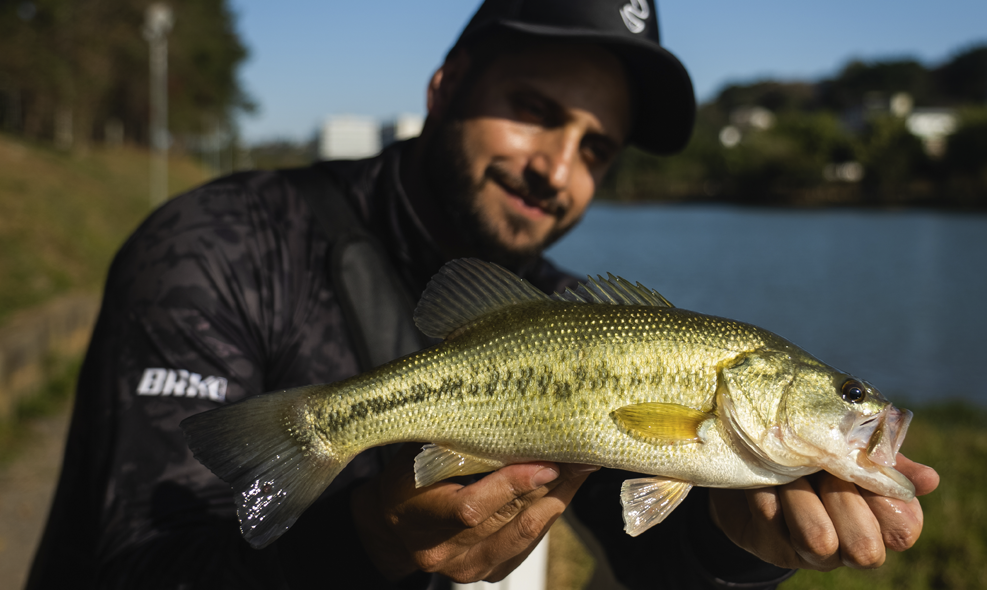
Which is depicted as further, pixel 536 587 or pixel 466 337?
pixel 536 587

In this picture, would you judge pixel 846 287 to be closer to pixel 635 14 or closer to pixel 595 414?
pixel 635 14

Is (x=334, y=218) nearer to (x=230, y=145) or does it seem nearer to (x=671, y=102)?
(x=671, y=102)

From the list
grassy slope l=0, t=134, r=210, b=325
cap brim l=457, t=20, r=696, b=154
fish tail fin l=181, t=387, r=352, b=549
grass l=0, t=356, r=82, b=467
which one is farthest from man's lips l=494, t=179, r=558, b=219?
grassy slope l=0, t=134, r=210, b=325

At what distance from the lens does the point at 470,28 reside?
3262 millimetres

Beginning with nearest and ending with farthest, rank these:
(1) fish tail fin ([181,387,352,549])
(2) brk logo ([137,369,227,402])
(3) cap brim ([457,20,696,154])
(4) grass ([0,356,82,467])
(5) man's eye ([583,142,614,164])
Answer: (1) fish tail fin ([181,387,352,549]) → (2) brk logo ([137,369,227,402]) → (3) cap brim ([457,20,696,154]) → (5) man's eye ([583,142,614,164]) → (4) grass ([0,356,82,467])

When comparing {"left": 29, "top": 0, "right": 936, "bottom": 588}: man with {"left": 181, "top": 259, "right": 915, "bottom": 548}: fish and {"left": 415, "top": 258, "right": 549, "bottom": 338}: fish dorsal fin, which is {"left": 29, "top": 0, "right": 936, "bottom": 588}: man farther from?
{"left": 415, "top": 258, "right": 549, "bottom": 338}: fish dorsal fin

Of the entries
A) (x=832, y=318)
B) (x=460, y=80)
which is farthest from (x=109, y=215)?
(x=832, y=318)

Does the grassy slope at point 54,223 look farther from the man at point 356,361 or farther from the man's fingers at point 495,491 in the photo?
the man's fingers at point 495,491

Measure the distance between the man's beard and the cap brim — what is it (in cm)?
51

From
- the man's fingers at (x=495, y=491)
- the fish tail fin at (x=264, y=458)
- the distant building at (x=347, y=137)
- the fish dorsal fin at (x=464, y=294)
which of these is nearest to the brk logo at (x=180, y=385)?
the fish tail fin at (x=264, y=458)

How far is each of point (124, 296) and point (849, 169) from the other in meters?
92.9

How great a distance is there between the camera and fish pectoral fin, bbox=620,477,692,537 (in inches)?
76.5

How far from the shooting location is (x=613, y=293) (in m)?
2.07

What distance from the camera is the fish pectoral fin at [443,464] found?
1.89m
